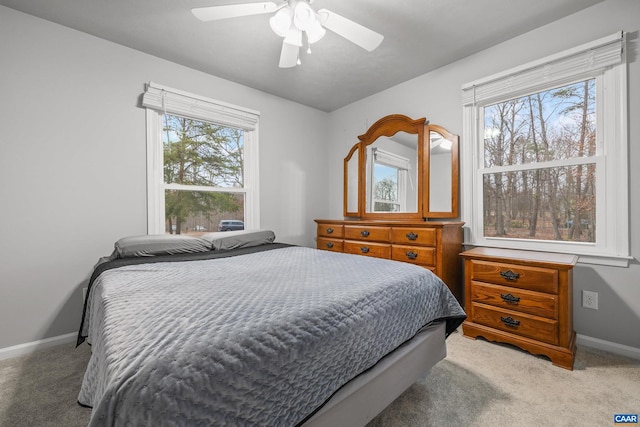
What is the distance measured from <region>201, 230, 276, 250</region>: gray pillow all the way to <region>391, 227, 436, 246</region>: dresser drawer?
4.14 feet

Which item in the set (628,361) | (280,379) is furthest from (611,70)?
(280,379)

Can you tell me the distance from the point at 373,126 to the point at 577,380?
288 centimetres

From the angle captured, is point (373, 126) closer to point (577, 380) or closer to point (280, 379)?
point (577, 380)

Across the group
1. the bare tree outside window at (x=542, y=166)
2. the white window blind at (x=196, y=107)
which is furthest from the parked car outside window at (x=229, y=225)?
the bare tree outside window at (x=542, y=166)

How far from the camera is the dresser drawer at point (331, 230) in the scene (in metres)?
3.28

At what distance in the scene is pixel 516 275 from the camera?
2.00 metres

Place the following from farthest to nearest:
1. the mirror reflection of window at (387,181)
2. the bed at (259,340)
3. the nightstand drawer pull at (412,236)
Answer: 1. the mirror reflection of window at (387,181)
2. the nightstand drawer pull at (412,236)
3. the bed at (259,340)

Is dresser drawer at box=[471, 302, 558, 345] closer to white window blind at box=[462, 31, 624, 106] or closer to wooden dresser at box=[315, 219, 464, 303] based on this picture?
wooden dresser at box=[315, 219, 464, 303]

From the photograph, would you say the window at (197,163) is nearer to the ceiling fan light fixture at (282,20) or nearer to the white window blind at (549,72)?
the ceiling fan light fixture at (282,20)

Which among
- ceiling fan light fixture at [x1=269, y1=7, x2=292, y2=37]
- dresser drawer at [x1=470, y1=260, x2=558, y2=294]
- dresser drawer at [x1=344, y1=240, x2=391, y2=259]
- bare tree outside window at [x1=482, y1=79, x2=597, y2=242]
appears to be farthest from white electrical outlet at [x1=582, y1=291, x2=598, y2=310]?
ceiling fan light fixture at [x1=269, y1=7, x2=292, y2=37]

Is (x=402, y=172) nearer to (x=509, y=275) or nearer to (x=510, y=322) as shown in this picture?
(x=509, y=275)

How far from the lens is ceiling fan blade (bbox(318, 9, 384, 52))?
1.73m

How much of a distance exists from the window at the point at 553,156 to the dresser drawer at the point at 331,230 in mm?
1339

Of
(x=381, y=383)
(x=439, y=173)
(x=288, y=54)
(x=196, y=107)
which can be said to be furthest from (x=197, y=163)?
(x=381, y=383)
